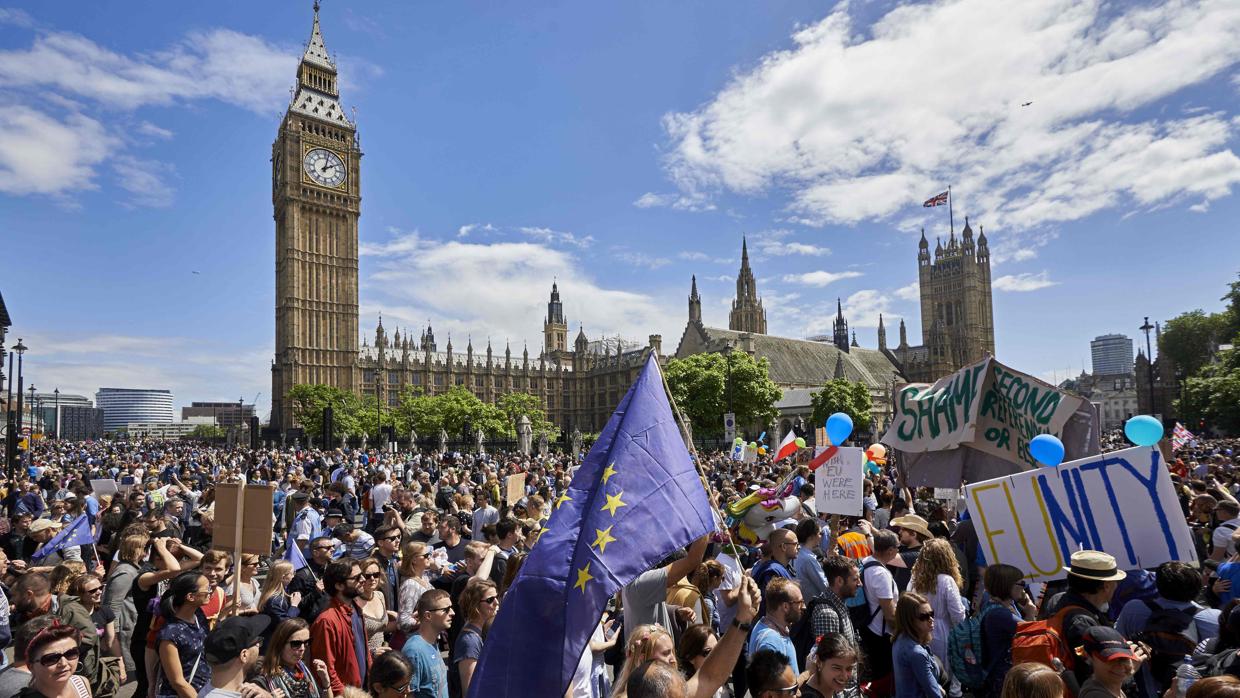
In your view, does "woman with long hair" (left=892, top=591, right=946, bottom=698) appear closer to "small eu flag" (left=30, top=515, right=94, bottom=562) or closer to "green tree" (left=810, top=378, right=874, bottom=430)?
"small eu flag" (left=30, top=515, right=94, bottom=562)

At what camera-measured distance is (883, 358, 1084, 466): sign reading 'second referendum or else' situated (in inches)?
349

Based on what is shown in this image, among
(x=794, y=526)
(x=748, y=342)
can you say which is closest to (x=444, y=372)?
(x=748, y=342)

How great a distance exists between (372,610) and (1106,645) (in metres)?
4.66

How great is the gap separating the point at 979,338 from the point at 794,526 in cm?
11154

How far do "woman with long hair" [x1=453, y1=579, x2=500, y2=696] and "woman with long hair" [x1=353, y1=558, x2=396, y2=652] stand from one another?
1.00m

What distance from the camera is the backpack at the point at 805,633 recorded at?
16.4ft

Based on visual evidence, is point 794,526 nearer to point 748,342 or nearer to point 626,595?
point 626,595

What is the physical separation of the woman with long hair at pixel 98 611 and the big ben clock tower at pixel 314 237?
274 feet

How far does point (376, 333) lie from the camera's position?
100 meters

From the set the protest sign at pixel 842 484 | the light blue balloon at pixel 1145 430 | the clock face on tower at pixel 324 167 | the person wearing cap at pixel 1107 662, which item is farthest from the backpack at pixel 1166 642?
the clock face on tower at pixel 324 167

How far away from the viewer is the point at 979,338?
108 meters

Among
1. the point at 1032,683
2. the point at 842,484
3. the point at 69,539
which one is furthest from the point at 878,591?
the point at 69,539

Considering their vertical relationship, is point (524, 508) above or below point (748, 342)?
below

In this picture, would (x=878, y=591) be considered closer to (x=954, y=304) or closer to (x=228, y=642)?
(x=228, y=642)
